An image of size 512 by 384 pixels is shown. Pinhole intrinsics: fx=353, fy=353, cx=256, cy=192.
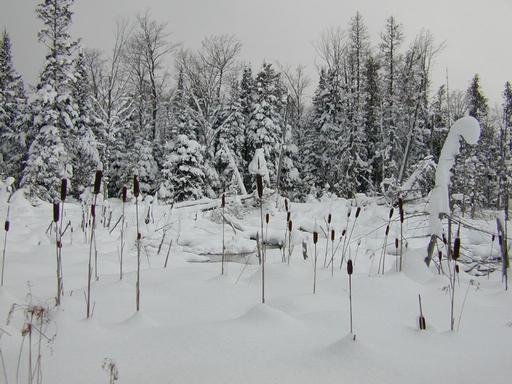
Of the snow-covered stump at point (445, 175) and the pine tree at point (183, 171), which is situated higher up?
the pine tree at point (183, 171)

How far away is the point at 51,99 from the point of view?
17.7 m

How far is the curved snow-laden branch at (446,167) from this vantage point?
3.25 meters

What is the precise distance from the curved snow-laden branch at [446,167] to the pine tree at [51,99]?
18.3 metres

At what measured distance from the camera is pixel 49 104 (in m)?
18.0

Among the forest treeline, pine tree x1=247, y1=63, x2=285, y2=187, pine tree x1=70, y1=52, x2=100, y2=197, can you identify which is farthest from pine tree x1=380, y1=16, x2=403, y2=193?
pine tree x1=70, y1=52, x2=100, y2=197

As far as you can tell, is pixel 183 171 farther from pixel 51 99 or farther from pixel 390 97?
pixel 390 97

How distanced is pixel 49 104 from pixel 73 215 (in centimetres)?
1181

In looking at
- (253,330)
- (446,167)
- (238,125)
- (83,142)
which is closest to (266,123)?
(238,125)

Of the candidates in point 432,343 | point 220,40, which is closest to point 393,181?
point 432,343

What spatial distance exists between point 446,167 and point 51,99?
1921 cm

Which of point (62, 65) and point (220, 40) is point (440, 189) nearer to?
point (62, 65)

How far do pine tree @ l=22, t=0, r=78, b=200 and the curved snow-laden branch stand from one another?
60.1 feet

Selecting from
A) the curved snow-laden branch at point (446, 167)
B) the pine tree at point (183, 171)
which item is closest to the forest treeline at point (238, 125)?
the pine tree at point (183, 171)

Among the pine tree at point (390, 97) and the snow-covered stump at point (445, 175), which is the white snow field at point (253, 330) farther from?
the pine tree at point (390, 97)
